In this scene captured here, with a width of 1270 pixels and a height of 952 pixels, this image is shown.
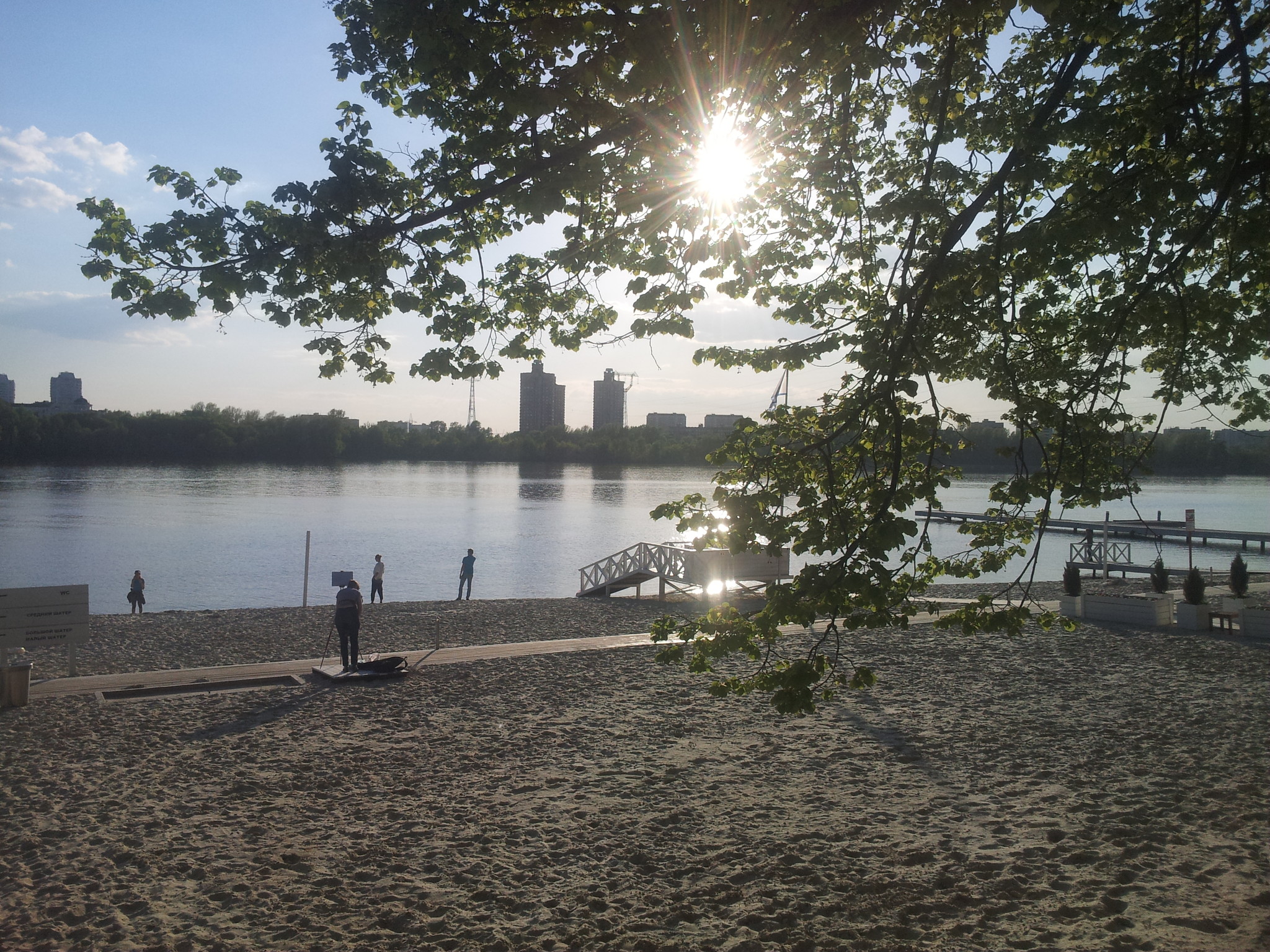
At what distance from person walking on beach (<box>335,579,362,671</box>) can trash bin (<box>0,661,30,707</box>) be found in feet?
11.2

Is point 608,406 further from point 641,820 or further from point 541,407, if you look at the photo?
point 641,820

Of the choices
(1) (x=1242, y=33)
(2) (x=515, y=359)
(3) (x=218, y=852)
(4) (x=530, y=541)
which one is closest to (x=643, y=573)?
(2) (x=515, y=359)

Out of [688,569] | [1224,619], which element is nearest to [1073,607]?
[1224,619]

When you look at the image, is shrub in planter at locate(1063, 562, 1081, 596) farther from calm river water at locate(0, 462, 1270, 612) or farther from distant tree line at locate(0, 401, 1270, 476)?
distant tree line at locate(0, 401, 1270, 476)

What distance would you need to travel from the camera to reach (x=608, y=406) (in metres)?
95.9

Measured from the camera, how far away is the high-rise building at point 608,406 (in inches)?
3418

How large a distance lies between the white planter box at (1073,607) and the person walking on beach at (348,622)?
12430mm

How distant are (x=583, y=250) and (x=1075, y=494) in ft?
13.2

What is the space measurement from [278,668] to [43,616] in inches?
113

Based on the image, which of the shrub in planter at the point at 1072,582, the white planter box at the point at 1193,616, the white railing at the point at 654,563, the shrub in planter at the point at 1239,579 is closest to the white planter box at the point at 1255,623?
the white planter box at the point at 1193,616

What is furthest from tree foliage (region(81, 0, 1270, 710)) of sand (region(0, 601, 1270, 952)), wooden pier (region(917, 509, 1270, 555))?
wooden pier (region(917, 509, 1270, 555))

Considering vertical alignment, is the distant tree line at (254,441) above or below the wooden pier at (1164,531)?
above

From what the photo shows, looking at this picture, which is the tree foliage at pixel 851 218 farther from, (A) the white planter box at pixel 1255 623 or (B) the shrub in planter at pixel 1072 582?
(B) the shrub in planter at pixel 1072 582

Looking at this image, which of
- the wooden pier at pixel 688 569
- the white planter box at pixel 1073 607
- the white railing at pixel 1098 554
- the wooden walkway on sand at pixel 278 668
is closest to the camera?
the wooden walkway on sand at pixel 278 668
